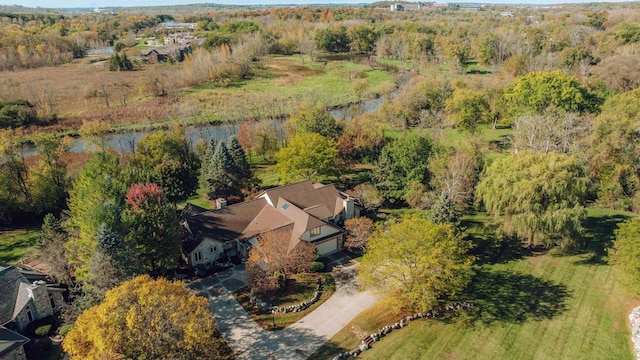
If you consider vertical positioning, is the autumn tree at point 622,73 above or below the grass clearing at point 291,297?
above

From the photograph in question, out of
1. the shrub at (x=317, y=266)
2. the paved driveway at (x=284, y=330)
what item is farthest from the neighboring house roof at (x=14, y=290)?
the shrub at (x=317, y=266)

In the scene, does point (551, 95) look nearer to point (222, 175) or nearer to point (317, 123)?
point (317, 123)

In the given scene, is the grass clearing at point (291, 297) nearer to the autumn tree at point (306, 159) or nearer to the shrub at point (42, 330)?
the shrub at point (42, 330)

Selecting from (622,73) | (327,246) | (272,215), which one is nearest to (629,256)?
(327,246)

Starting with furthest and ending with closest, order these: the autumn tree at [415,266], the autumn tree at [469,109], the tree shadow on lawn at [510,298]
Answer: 1. the autumn tree at [469,109]
2. the tree shadow on lawn at [510,298]
3. the autumn tree at [415,266]

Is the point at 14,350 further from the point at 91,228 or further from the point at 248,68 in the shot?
the point at 248,68

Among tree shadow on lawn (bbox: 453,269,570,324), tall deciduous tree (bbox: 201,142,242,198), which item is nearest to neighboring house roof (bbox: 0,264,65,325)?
tall deciduous tree (bbox: 201,142,242,198)
